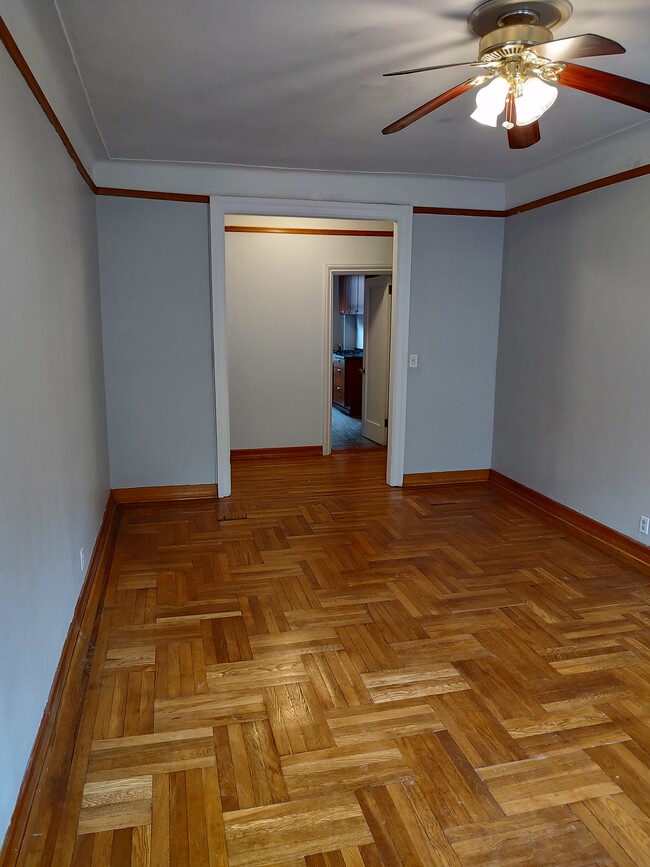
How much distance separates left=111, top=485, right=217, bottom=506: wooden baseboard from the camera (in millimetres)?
4641

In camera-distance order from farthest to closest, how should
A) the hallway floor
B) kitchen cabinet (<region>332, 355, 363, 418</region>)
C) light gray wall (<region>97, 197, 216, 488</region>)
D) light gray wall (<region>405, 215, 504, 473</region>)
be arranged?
kitchen cabinet (<region>332, 355, 363, 418</region>) < the hallway floor < light gray wall (<region>405, 215, 504, 473</region>) < light gray wall (<region>97, 197, 216, 488</region>)

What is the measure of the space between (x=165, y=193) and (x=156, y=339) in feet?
3.37

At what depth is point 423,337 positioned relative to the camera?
4.98 metres

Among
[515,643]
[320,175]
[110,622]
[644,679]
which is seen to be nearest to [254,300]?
[320,175]

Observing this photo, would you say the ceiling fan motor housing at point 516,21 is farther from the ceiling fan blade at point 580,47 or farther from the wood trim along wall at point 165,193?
the wood trim along wall at point 165,193

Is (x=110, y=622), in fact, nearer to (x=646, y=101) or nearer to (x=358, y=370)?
(x=646, y=101)

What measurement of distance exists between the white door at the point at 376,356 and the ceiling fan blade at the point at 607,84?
173 inches

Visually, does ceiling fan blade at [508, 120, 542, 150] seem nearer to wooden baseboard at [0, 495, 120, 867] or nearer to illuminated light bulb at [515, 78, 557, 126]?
illuminated light bulb at [515, 78, 557, 126]

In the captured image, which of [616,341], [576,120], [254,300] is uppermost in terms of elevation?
[576,120]

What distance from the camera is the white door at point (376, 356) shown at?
661 centimetres

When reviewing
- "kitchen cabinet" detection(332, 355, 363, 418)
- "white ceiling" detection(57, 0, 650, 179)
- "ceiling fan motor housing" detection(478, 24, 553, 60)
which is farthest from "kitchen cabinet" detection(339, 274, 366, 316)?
"ceiling fan motor housing" detection(478, 24, 553, 60)

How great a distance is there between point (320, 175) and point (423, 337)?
1474mm

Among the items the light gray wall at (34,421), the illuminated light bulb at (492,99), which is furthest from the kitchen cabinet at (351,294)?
the illuminated light bulb at (492,99)

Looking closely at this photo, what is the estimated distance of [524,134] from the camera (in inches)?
93.5
